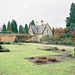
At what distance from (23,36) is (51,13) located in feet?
51.4

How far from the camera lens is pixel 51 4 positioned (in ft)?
50.1

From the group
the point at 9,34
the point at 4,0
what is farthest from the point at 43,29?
the point at 4,0

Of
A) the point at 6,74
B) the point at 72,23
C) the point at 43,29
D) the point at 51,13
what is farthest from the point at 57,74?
the point at 43,29

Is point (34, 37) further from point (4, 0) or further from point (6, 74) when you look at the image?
point (6, 74)

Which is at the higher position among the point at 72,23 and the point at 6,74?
the point at 72,23

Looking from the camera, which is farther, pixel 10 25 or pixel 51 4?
pixel 10 25

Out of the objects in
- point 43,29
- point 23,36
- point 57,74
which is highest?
point 43,29

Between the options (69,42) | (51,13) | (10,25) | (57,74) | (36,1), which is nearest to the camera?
(57,74)

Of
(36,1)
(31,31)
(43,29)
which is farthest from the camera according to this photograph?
(31,31)

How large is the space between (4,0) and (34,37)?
3132 cm

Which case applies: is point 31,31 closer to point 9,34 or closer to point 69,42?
point 9,34

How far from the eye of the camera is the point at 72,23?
31.5 metres

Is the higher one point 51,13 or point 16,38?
point 51,13

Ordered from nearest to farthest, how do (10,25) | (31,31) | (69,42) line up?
1. (69,42)
2. (31,31)
3. (10,25)
